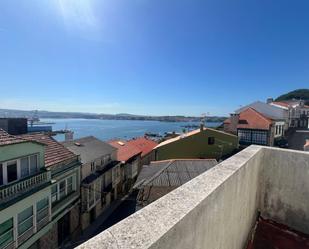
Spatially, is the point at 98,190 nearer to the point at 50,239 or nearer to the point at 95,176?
the point at 95,176

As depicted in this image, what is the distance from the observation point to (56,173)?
1362cm

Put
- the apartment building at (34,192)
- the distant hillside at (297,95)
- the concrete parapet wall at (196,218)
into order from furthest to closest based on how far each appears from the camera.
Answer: the distant hillside at (297,95)
the apartment building at (34,192)
the concrete parapet wall at (196,218)

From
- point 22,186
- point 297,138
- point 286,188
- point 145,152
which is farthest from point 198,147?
point 297,138

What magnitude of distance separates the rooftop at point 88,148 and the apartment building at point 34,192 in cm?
292

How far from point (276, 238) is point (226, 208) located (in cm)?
260

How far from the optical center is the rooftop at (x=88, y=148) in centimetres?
1874

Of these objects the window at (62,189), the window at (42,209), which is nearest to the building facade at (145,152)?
the window at (62,189)

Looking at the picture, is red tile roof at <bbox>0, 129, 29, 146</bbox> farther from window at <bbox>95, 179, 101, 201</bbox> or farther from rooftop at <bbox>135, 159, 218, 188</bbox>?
window at <bbox>95, 179, 101, 201</bbox>

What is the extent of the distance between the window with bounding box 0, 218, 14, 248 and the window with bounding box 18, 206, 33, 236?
0.54 m

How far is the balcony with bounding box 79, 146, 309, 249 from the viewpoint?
1.39m

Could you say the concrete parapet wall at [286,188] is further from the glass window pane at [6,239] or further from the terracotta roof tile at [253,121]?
the terracotta roof tile at [253,121]

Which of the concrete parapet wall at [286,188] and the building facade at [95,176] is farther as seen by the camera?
the building facade at [95,176]

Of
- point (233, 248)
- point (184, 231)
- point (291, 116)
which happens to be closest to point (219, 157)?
point (233, 248)

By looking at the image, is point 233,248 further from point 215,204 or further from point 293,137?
point 293,137
